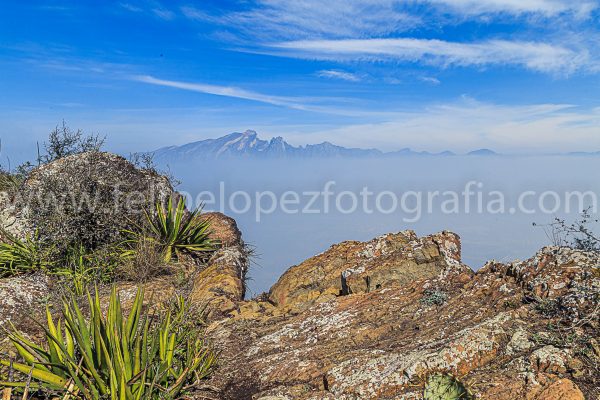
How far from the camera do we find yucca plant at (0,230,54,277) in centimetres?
938

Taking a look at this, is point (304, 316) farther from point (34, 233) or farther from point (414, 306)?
point (34, 233)

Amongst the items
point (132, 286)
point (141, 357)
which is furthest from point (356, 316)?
point (132, 286)

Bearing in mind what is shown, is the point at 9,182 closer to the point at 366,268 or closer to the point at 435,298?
the point at 366,268

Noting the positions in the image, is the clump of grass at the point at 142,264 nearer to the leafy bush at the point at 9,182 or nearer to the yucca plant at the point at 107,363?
the leafy bush at the point at 9,182

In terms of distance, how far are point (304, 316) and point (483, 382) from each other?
287cm

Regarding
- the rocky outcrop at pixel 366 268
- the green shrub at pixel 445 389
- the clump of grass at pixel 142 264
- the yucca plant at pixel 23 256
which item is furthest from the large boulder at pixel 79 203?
the green shrub at pixel 445 389

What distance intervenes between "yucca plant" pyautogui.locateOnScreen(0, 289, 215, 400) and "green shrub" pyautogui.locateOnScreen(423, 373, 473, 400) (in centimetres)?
231

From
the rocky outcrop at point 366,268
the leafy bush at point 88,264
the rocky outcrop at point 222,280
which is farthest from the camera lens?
the leafy bush at point 88,264

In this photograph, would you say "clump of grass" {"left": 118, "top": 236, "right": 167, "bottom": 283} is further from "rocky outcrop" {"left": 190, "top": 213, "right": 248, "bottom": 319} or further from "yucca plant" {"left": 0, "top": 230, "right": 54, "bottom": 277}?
"yucca plant" {"left": 0, "top": 230, "right": 54, "bottom": 277}

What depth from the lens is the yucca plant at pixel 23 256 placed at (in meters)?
9.38

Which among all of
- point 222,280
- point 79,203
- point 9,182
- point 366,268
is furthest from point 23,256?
point 366,268

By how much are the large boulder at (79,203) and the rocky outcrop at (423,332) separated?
4908 millimetres

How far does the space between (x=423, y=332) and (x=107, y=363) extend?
3.13 m

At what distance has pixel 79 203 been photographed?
10242 millimetres
